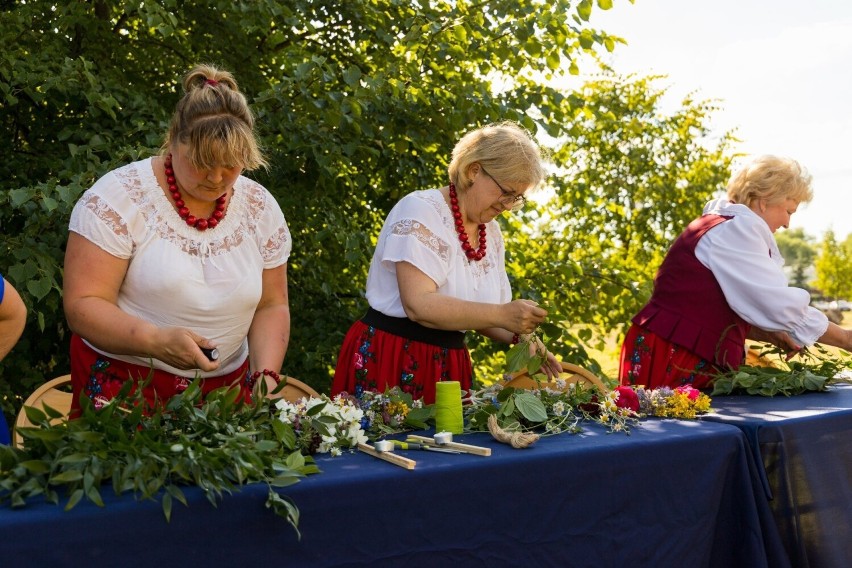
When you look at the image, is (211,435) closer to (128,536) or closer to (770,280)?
(128,536)

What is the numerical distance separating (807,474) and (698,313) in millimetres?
895

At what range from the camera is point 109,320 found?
7.07ft

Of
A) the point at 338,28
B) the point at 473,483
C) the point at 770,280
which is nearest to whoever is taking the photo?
the point at 473,483

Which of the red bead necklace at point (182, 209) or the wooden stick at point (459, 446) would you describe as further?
the red bead necklace at point (182, 209)

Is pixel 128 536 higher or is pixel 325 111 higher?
pixel 325 111

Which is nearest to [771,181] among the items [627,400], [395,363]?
[627,400]

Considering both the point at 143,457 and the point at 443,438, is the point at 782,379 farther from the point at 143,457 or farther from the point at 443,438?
the point at 143,457

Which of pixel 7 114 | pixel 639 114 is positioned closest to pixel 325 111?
pixel 7 114

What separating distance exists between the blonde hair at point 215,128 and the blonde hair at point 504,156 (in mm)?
750

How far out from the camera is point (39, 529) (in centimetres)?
139

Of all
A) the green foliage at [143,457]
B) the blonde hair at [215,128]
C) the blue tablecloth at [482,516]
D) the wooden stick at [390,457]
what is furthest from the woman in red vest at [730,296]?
the green foliage at [143,457]

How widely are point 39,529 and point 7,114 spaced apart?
10.4 feet

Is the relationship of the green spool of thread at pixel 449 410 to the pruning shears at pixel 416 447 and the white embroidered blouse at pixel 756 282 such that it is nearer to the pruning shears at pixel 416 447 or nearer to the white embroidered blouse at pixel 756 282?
the pruning shears at pixel 416 447

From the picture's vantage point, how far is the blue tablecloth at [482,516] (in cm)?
147
